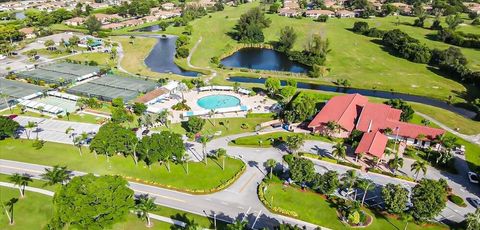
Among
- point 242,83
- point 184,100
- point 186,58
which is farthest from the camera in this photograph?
point 186,58

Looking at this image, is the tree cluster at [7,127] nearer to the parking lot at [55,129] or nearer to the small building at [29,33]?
the parking lot at [55,129]

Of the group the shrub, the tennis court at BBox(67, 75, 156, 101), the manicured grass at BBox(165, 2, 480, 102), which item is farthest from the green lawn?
the manicured grass at BBox(165, 2, 480, 102)

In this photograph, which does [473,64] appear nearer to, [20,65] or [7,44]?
[20,65]

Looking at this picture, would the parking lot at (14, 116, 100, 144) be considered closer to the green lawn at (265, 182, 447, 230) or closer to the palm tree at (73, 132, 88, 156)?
the palm tree at (73, 132, 88, 156)

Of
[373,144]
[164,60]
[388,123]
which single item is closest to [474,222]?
[373,144]

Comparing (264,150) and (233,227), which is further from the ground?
(233,227)

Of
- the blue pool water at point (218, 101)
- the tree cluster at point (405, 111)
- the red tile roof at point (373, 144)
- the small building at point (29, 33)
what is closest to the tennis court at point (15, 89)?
the blue pool water at point (218, 101)

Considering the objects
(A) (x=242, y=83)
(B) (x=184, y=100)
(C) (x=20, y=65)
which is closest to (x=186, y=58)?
(A) (x=242, y=83)
